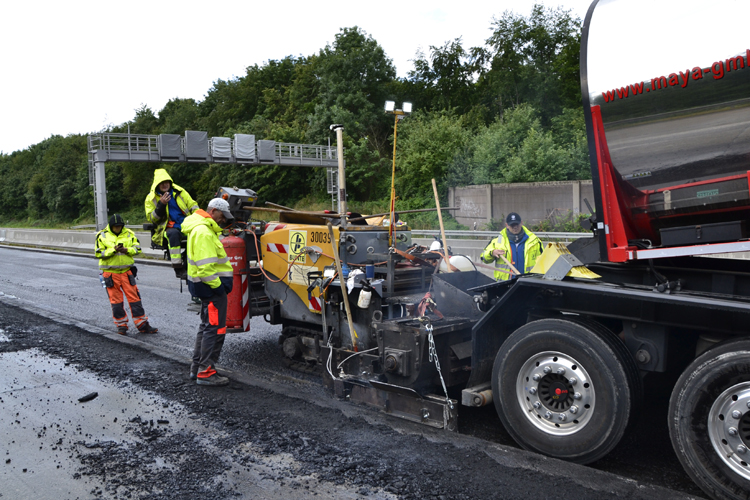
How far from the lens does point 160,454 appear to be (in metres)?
4.08

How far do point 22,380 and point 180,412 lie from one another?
89.7 inches

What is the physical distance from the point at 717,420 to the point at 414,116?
34.8m

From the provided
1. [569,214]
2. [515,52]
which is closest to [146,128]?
[515,52]

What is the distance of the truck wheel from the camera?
3467 millimetres

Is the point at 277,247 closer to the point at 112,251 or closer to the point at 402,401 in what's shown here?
the point at 402,401

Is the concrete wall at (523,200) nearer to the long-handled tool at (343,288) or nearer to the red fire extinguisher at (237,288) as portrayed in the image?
the red fire extinguisher at (237,288)

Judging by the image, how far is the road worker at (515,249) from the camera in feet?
19.8

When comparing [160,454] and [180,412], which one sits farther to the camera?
[180,412]

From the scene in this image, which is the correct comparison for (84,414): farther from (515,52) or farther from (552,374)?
(515,52)

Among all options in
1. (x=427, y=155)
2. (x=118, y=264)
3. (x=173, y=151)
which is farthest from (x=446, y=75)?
(x=118, y=264)

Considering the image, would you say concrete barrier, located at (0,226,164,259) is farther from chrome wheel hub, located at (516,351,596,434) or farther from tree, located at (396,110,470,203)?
chrome wheel hub, located at (516,351,596,434)

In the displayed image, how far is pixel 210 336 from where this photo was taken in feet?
19.3

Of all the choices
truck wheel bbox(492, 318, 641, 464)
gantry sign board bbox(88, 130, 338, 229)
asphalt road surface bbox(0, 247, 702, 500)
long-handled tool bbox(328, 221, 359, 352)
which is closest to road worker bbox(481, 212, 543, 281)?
long-handled tool bbox(328, 221, 359, 352)

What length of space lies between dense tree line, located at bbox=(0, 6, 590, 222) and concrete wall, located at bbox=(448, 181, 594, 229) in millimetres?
1135
